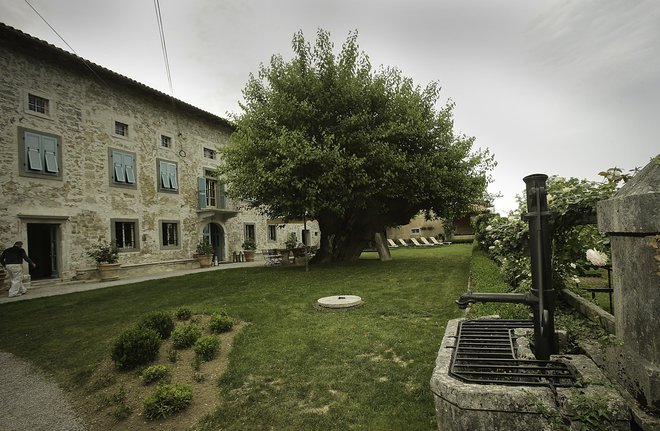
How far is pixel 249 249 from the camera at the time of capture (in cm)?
2339

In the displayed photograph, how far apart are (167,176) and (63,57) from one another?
7032 mm

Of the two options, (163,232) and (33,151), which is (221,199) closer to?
(163,232)

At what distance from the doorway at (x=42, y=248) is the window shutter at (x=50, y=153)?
97.4 inches

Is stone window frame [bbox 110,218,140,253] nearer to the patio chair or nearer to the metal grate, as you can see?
the patio chair

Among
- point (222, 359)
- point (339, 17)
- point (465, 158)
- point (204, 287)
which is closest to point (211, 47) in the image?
point (339, 17)

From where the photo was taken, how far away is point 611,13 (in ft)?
15.3

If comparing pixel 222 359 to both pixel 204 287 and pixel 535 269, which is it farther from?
pixel 204 287

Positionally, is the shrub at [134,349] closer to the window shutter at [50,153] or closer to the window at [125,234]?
the window shutter at [50,153]

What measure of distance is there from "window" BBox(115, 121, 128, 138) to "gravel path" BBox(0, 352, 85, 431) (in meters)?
14.5

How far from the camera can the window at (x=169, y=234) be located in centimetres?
1869

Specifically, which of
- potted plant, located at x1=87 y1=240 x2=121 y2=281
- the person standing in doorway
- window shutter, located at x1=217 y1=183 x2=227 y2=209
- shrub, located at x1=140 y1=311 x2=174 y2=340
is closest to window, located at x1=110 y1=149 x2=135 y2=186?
potted plant, located at x1=87 y1=240 x2=121 y2=281

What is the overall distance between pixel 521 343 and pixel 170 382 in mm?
4510

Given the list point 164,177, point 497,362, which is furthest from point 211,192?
point 497,362

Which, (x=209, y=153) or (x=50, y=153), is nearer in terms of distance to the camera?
(x=50, y=153)
